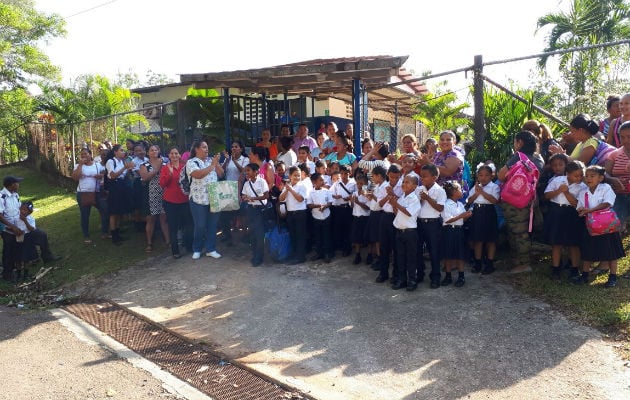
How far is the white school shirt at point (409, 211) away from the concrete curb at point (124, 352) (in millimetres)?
2810

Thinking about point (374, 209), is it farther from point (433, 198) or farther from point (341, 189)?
point (433, 198)

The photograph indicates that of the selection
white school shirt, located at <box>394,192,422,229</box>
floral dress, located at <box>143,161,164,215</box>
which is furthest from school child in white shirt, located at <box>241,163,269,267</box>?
white school shirt, located at <box>394,192,422,229</box>

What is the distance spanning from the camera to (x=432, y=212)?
18.9ft

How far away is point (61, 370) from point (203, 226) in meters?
3.33

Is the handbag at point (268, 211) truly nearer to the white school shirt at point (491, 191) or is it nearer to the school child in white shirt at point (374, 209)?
the school child in white shirt at point (374, 209)

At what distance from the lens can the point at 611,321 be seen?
4656 millimetres

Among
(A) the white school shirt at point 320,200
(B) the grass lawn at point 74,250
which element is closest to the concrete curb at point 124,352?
(B) the grass lawn at point 74,250

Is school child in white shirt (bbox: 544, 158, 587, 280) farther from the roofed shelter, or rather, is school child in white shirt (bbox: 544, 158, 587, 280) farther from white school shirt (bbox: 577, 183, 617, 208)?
the roofed shelter

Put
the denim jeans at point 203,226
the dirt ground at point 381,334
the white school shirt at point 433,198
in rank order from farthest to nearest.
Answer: the denim jeans at point 203,226 → the white school shirt at point 433,198 → the dirt ground at point 381,334

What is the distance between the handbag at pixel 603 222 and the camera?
5152 mm

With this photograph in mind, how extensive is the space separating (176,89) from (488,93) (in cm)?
1733

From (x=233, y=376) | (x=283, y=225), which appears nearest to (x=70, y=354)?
(x=233, y=376)

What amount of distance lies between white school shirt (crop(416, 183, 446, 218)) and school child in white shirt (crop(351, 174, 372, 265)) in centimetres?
97

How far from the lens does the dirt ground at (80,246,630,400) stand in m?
3.96
